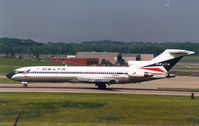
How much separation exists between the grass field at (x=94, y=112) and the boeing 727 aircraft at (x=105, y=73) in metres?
16.6

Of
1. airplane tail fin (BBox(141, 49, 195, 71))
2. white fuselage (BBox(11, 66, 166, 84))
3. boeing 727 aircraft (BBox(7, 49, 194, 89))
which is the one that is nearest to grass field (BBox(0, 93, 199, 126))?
boeing 727 aircraft (BBox(7, 49, 194, 89))

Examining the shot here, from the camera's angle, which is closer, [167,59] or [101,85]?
[167,59]

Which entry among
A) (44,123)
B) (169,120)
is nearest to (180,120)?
(169,120)

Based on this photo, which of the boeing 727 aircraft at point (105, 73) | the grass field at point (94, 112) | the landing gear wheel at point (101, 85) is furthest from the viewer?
the landing gear wheel at point (101, 85)

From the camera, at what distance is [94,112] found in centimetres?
Answer: 2838

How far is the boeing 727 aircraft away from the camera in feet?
169

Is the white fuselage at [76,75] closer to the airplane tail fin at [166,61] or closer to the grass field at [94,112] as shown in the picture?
the airplane tail fin at [166,61]

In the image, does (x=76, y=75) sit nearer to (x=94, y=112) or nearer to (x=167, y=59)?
(x=167, y=59)

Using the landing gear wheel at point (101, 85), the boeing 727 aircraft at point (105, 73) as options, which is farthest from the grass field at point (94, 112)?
the landing gear wheel at point (101, 85)

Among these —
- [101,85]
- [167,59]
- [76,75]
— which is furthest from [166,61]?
[76,75]

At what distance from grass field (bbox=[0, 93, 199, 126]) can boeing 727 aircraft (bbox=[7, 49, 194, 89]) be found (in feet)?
54.5

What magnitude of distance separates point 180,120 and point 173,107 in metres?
6.09

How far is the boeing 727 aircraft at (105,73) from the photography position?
5150 cm

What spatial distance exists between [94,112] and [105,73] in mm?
24154
